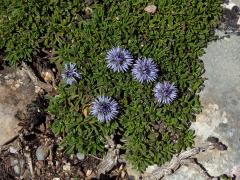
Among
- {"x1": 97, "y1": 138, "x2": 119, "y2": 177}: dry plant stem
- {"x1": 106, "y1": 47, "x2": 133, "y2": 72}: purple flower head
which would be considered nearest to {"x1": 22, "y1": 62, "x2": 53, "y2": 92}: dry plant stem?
{"x1": 106, "y1": 47, "x2": 133, "y2": 72}: purple flower head

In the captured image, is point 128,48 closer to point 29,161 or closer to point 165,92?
point 165,92

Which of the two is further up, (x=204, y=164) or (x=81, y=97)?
(x=81, y=97)

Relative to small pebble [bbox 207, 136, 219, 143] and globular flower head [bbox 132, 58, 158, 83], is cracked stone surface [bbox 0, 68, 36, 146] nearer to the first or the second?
globular flower head [bbox 132, 58, 158, 83]

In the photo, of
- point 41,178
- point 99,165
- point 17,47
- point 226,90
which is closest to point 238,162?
point 226,90

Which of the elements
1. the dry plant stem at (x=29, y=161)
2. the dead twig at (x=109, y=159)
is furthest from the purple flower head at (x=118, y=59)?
the dry plant stem at (x=29, y=161)

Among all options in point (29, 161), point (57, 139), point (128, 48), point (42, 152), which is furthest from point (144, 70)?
point (29, 161)

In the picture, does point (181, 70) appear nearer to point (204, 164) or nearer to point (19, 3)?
point (204, 164)
